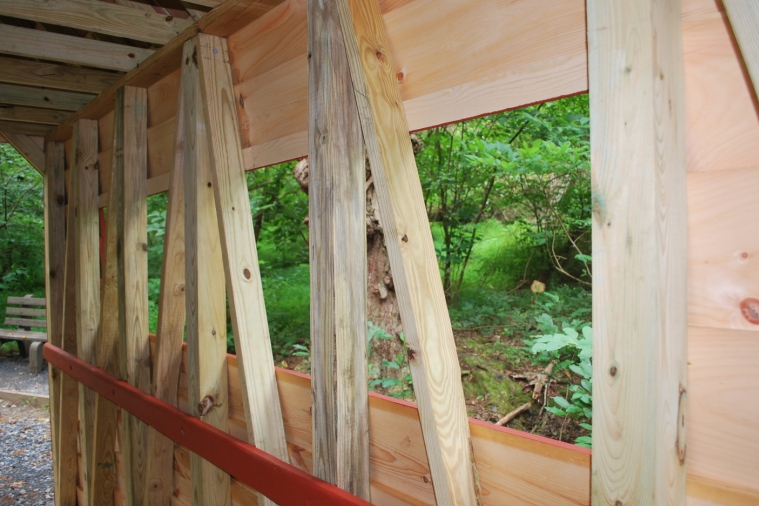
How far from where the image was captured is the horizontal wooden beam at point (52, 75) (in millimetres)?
3295

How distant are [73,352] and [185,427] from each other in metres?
2.51

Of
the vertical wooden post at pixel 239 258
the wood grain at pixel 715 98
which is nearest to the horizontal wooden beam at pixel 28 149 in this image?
the vertical wooden post at pixel 239 258

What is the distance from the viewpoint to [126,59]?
313 cm

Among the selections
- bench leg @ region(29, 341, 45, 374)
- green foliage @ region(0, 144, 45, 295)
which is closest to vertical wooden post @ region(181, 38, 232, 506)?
bench leg @ region(29, 341, 45, 374)

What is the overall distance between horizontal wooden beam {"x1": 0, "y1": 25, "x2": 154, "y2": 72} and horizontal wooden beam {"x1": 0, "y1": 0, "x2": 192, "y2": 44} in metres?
0.34

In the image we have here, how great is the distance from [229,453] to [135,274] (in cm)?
159

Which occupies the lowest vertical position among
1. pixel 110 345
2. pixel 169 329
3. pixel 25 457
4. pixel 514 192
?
pixel 25 457

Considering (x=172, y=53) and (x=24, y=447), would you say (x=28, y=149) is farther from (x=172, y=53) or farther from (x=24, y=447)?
(x=24, y=447)

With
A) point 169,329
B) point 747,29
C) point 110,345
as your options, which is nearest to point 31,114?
point 110,345

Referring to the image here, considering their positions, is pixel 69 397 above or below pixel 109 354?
below

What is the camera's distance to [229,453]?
91.9 inches

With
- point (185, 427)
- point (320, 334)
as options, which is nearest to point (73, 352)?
point (185, 427)

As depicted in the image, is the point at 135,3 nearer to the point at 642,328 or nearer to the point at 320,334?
the point at 320,334

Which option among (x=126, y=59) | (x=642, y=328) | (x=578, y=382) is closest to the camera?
(x=642, y=328)
